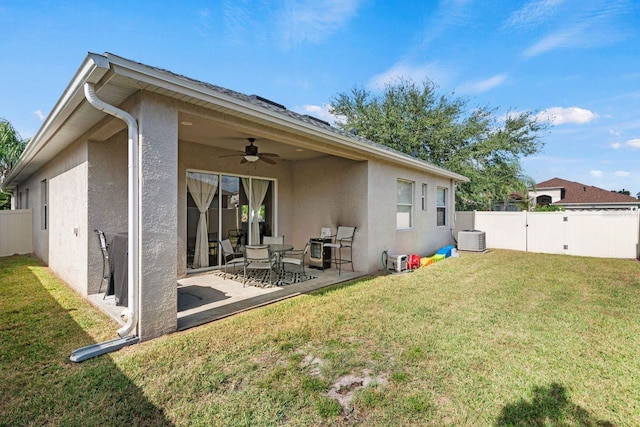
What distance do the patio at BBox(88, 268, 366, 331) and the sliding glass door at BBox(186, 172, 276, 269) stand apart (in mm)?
668

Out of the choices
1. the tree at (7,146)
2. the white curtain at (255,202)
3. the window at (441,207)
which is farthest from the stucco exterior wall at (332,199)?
the tree at (7,146)

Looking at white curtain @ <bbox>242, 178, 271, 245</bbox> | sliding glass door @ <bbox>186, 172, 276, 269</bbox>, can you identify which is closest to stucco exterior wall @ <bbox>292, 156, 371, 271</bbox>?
sliding glass door @ <bbox>186, 172, 276, 269</bbox>

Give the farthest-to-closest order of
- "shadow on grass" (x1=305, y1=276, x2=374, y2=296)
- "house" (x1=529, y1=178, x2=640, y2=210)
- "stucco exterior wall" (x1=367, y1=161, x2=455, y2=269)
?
"house" (x1=529, y1=178, x2=640, y2=210), "stucco exterior wall" (x1=367, y1=161, x2=455, y2=269), "shadow on grass" (x1=305, y1=276, x2=374, y2=296)

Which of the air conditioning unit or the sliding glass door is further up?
the sliding glass door

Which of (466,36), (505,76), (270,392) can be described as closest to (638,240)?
(505,76)

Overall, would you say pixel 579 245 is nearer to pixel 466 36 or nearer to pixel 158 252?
pixel 466 36

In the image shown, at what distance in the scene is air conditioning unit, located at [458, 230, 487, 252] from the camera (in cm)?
1133

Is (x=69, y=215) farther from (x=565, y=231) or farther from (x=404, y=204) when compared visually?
(x=565, y=231)

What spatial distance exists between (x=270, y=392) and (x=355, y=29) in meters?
11.4

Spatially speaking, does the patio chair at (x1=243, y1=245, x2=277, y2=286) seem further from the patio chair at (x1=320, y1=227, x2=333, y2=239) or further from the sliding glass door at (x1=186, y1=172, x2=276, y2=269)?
the patio chair at (x1=320, y1=227, x2=333, y2=239)

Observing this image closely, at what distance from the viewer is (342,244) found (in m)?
7.81

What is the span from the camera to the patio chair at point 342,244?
7.54 meters

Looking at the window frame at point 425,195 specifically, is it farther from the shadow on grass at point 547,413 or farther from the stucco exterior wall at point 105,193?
the stucco exterior wall at point 105,193

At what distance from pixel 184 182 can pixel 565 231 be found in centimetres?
1310
